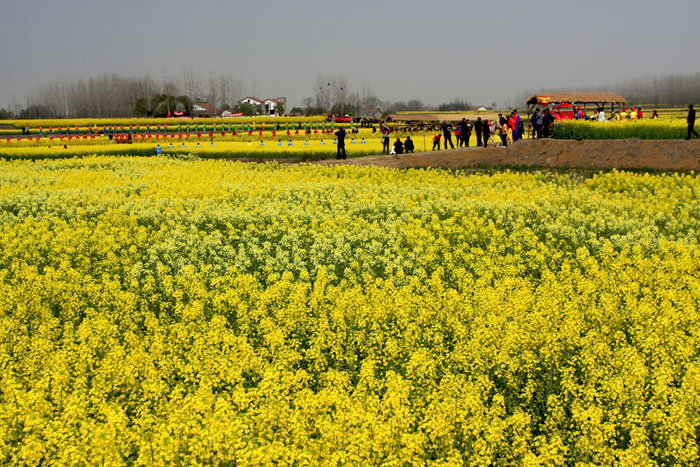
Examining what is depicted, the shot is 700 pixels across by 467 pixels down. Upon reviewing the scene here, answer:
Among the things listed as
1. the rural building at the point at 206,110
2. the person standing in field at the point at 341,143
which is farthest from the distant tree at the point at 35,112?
the person standing in field at the point at 341,143

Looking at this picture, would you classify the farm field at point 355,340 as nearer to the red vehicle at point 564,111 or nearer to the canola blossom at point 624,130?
the canola blossom at point 624,130

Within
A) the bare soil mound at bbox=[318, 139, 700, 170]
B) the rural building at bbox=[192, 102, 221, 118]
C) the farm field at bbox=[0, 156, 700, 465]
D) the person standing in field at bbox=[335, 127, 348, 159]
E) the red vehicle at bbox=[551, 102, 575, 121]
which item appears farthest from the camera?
the rural building at bbox=[192, 102, 221, 118]

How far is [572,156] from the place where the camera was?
112 feet

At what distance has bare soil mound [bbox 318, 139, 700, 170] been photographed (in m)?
32.0

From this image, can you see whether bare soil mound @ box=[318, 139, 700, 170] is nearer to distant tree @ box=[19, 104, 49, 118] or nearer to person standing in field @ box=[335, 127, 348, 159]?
person standing in field @ box=[335, 127, 348, 159]

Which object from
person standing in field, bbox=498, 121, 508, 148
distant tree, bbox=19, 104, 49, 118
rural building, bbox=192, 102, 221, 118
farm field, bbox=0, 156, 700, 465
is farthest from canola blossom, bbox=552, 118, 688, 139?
distant tree, bbox=19, 104, 49, 118

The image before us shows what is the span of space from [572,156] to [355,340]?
28.1 m

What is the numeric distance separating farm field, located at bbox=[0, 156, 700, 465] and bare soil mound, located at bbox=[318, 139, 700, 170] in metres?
12.7

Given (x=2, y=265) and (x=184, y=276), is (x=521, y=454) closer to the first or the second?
(x=184, y=276)

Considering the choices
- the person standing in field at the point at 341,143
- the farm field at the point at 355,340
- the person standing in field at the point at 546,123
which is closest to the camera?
the farm field at the point at 355,340

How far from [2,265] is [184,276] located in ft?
17.7

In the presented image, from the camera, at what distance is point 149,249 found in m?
15.1

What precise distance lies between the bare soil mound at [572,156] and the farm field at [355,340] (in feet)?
41.7

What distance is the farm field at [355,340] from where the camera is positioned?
617 cm
